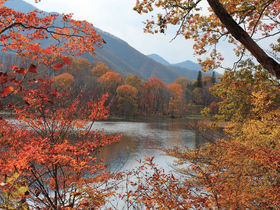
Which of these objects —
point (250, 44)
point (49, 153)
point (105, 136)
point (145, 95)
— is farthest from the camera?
point (145, 95)

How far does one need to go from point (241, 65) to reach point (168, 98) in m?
55.3

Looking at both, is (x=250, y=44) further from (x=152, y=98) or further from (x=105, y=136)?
(x=152, y=98)

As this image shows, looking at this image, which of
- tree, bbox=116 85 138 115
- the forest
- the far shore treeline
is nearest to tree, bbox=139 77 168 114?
the far shore treeline

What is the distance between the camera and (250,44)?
3.04 metres

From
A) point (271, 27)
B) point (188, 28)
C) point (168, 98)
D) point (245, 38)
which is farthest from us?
point (168, 98)

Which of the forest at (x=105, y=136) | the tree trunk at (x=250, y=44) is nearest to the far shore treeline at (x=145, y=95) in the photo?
the forest at (x=105, y=136)

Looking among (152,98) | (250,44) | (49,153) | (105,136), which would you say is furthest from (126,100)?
(250,44)

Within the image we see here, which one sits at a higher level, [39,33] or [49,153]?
[39,33]

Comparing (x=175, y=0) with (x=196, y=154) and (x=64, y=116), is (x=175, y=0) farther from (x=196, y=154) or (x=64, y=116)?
(x=196, y=154)

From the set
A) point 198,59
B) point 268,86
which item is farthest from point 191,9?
point 268,86

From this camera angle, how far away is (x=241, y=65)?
225 inches

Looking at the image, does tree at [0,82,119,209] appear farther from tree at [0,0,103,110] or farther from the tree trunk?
the tree trunk

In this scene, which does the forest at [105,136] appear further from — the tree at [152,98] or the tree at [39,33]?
the tree at [152,98]

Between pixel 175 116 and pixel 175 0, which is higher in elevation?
pixel 175 0
